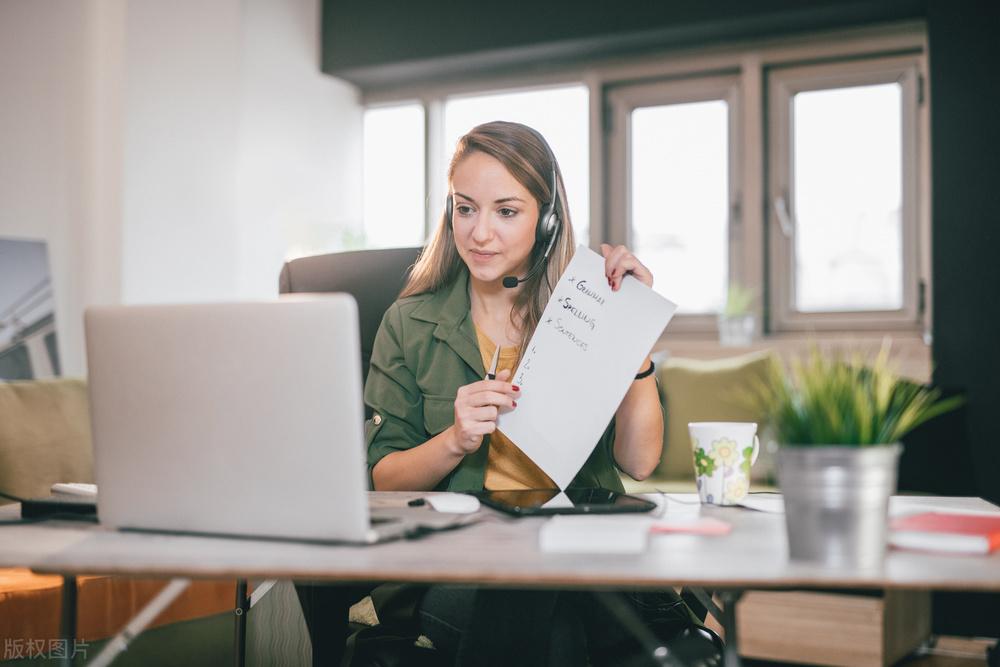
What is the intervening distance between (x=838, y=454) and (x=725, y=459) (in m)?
0.42

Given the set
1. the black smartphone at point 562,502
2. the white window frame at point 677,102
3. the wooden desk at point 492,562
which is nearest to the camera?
the wooden desk at point 492,562

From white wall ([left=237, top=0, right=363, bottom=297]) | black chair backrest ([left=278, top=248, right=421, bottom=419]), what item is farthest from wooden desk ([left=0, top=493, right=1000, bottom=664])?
white wall ([left=237, top=0, right=363, bottom=297])

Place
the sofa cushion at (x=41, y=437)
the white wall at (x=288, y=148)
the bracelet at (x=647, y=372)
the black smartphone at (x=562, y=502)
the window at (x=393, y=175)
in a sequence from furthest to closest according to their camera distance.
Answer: the window at (x=393, y=175) < the white wall at (x=288, y=148) < the sofa cushion at (x=41, y=437) < the bracelet at (x=647, y=372) < the black smartphone at (x=562, y=502)

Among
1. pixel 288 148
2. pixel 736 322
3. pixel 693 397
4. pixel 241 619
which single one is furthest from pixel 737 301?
pixel 241 619

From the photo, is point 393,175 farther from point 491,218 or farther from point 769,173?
point 491,218

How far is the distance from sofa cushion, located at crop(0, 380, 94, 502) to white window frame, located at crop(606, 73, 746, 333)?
8.53ft

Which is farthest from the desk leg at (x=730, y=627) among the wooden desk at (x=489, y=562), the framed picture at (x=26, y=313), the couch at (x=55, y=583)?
the framed picture at (x=26, y=313)

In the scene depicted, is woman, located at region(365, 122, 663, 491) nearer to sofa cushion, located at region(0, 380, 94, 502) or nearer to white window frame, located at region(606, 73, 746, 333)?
sofa cushion, located at region(0, 380, 94, 502)

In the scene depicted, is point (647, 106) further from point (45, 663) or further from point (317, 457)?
point (317, 457)

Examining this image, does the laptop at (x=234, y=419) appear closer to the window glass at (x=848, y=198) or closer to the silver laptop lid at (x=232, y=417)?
the silver laptop lid at (x=232, y=417)

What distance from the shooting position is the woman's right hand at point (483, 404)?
3.73ft

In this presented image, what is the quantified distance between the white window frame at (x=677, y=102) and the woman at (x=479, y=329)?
9.11 feet

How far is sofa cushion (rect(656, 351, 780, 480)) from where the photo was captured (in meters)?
3.54

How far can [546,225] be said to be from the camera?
4.84 feet
